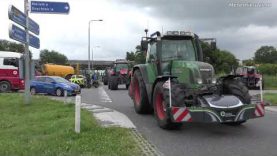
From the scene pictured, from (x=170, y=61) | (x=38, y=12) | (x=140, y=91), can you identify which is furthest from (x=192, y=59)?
(x=38, y=12)

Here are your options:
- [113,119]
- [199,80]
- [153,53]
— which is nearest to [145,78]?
[153,53]

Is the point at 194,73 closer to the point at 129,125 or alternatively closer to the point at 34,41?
the point at 129,125

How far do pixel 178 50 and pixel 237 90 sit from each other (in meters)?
2.74

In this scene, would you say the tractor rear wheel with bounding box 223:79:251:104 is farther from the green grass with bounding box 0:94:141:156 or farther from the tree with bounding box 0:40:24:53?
the tree with bounding box 0:40:24:53

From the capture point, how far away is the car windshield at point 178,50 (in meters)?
14.1

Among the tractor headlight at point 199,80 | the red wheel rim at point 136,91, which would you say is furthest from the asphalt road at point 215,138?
the red wheel rim at point 136,91

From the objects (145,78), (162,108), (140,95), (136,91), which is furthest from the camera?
(136,91)

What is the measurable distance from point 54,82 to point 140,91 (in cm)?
1676

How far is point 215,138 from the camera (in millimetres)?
10883

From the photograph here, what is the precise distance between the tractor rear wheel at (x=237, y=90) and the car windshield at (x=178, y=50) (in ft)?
6.64

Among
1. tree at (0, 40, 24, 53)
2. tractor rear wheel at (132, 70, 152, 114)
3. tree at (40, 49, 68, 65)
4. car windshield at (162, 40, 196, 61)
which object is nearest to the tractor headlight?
car windshield at (162, 40, 196, 61)

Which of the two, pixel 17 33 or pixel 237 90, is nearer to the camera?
pixel 237 90

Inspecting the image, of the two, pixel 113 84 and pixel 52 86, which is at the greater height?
pixel 52 86

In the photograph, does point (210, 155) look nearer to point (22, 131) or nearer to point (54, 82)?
point (22, 131)
